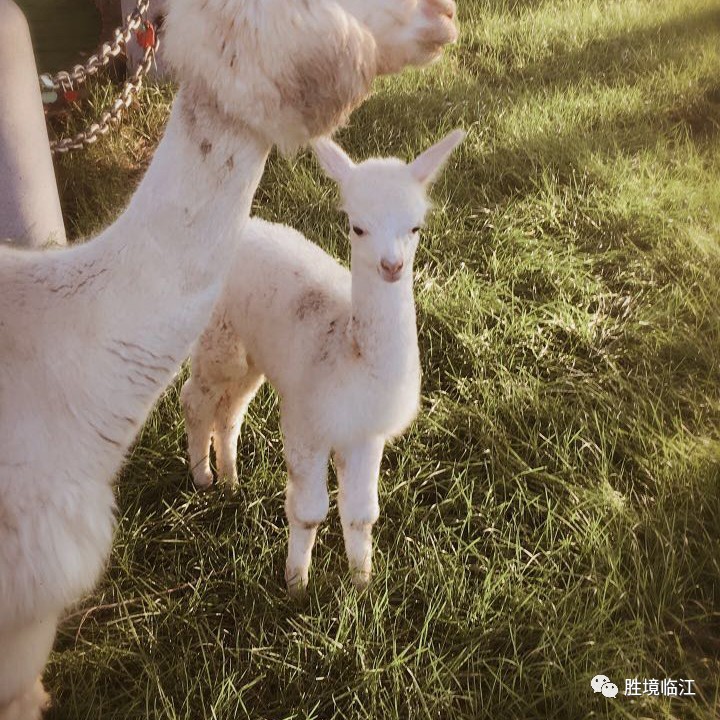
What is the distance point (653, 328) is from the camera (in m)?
2.80

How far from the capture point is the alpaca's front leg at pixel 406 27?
106 cm

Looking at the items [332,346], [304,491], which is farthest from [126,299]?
[304,491]

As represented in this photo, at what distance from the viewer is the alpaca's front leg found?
41.8 inches

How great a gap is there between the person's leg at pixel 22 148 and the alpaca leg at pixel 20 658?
57.4 inches

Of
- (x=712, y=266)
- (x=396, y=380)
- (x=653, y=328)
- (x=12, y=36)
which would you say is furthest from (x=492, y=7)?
(x=396, y=380)

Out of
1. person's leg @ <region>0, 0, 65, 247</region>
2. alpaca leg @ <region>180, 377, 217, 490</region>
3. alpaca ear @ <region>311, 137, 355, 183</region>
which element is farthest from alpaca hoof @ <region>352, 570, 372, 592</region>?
person's leg @ <region>0, 0, 65, 247</region>

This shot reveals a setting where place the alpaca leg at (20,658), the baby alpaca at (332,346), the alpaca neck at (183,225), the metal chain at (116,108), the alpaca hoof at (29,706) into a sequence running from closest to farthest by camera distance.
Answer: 1. the alpaca neck at (183,225)
2. the alpaca leg at (20,658)
3. the alpaca hoof at (29,706)
4. the baby alpaca at (332,346)
5. the metal chain at (116,108)

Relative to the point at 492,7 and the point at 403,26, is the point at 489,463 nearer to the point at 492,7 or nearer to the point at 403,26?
the point at 403,26

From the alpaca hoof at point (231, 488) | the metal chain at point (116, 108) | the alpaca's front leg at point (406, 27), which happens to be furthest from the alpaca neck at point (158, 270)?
Answer: the metal chain at point (116, 108)

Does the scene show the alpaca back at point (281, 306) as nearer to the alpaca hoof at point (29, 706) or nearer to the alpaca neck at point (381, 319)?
the alpaca neck at point (381, 319)

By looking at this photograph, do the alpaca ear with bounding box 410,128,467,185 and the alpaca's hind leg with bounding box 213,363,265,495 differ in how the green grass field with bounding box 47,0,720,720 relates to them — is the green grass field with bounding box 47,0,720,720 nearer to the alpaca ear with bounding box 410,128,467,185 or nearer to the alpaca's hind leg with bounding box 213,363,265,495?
the alpaca's hind leg with bounding box 213,363,265,495

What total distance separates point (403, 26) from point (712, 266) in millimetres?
2412

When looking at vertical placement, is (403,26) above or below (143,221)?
above

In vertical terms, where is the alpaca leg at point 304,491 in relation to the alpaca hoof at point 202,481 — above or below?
above
